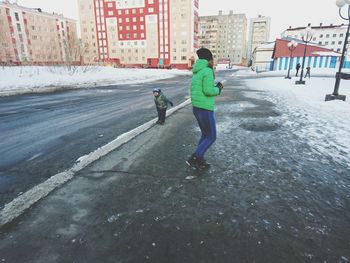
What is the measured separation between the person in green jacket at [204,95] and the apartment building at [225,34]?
469ft

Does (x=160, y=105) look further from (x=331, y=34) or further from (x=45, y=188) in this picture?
(x=331, y=34)

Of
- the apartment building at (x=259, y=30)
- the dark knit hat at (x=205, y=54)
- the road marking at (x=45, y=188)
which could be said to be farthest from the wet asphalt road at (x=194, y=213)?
the apartment building at (x=259, y=30)

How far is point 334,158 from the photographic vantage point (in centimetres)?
411

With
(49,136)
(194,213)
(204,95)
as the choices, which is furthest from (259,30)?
(194,213)

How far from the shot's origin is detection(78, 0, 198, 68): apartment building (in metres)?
67.1

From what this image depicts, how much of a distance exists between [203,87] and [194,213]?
1.82m

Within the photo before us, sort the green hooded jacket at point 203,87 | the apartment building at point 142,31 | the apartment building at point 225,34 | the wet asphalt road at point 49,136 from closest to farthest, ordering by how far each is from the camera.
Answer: the green hooded jacket at point 203,87, the wet asphalt road at point 49,136, the apartment building at point 142,31, the apartment building at point 225,34

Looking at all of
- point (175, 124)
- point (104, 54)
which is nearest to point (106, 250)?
point (175, 124)

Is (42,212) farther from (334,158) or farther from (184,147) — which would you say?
(334,158)

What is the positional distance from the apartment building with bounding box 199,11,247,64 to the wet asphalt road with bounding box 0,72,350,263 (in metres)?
143

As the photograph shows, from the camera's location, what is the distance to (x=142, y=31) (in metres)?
69.4

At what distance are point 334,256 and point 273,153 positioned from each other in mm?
2581

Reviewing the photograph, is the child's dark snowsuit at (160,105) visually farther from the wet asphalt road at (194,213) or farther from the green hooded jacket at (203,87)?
the green hooded jacket at (203,87)

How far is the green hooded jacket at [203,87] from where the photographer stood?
342 centimetres
